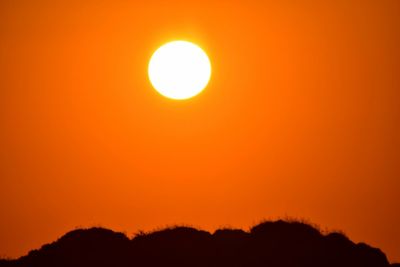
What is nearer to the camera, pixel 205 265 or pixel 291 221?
pixel 205 265

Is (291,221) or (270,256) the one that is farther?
(291,221)

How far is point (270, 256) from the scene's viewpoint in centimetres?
6444

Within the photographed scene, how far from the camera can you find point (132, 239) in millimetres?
67625

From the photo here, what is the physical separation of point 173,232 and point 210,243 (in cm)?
324

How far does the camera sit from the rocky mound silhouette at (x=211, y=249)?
210 ft

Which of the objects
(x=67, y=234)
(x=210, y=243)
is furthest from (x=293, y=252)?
(x=67, y=234)

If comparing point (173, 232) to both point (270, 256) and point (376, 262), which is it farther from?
point (376, 262)

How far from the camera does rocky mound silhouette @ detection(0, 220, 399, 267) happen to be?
64125mm

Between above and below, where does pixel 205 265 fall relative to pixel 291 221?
below

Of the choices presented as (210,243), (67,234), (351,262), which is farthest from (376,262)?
A: (67,234)

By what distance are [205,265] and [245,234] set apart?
5.68 meters

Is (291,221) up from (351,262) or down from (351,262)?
up

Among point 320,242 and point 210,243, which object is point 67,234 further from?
point 320,242

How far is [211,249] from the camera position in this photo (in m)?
65.5
